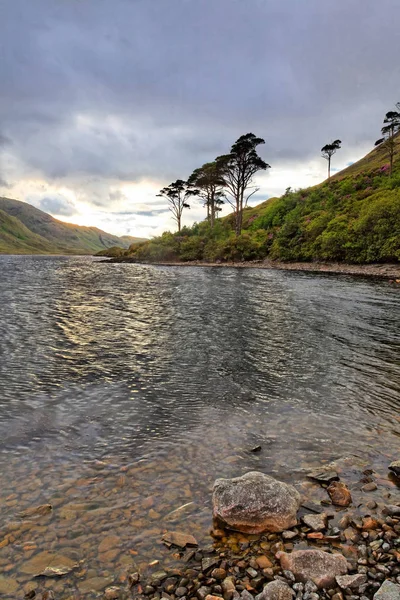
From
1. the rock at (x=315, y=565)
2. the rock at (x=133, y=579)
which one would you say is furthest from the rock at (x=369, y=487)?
the rock at (x=133, y=579)

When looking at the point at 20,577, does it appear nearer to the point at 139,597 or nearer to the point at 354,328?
the point at 139,597

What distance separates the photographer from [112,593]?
156 inches

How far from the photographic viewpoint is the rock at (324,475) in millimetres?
5984

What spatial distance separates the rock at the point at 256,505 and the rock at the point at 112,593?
→ 1660mm

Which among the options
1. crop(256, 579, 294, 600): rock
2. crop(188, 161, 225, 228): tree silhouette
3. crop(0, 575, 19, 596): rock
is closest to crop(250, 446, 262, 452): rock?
crop(256, 579, 294, 600): rock

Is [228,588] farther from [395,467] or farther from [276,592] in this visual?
[395,467]

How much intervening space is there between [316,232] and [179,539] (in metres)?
61.7

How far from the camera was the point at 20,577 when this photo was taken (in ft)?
13.6

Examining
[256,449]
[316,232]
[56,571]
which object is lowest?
[256,449]

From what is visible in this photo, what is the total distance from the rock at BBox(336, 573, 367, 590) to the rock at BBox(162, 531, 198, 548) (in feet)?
5.95

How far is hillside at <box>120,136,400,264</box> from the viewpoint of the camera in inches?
1967

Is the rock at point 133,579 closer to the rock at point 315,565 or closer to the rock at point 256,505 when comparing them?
the rock at point 256,505

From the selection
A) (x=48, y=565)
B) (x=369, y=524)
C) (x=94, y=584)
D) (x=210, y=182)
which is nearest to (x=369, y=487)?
(x=369, y=524)

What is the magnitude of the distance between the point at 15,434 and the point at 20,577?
12.3 feet
